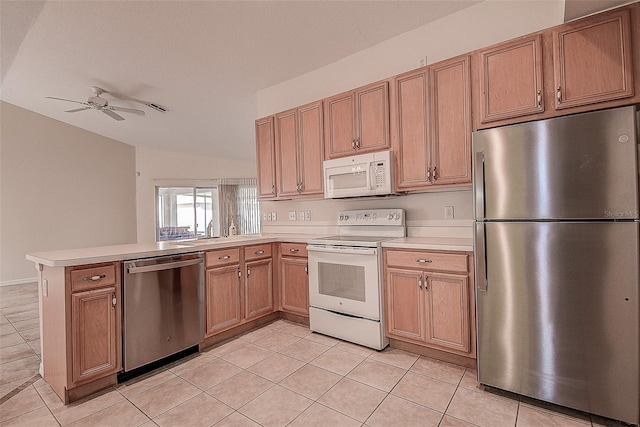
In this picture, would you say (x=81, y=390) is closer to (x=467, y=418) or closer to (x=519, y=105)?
(x=467, y=418)

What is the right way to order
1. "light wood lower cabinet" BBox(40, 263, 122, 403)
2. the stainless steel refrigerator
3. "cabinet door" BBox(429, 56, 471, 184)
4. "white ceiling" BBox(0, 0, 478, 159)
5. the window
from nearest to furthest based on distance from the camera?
the stainless steel refrigerator < "light wood lower cabinet" BBox(40, 263, 122, 403) < "cabinet door" BBox(429, 56, 471, 184) < "white ceiling" BBox(0, 0, 478, 159) < the window

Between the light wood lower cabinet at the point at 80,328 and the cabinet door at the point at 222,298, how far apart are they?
734mm

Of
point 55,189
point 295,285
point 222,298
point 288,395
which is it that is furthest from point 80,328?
point 55,189

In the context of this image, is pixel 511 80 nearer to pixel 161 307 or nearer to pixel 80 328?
pixel 161 307

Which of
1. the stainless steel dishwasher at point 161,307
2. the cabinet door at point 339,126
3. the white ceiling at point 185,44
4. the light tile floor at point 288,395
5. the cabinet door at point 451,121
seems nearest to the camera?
the light tile floor at point 288,395

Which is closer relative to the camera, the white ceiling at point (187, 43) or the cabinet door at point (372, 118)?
the white ceiling at point (187, 43)

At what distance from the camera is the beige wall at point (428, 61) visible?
2.39 m

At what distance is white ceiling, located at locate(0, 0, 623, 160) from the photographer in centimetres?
265

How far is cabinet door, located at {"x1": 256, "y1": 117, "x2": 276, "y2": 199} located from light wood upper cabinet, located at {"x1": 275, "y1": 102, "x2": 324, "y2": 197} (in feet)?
0.27

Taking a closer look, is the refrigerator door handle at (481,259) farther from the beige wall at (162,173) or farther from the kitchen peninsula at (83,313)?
the beige wall at (162,173)

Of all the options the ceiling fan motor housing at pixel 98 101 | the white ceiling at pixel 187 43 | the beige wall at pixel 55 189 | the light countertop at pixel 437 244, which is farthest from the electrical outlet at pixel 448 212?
the beige wall at pixel 55 189

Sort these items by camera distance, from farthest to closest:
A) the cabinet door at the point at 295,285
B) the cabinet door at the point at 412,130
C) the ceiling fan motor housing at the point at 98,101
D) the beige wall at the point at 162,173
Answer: the beige wall at the point at 162,173 → the ceiling fan motor housing at the point at 98,101 → the cabinet door at the point at 295,285 → the cabinet door at the point at 412,130

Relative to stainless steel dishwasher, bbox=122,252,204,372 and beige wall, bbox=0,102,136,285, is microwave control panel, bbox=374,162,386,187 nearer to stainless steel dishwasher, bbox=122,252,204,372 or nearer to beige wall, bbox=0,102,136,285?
stainless steel dishwasher, bbox=122,252,204,372

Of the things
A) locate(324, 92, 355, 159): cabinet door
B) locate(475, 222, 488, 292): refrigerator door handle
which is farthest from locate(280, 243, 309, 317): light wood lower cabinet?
locate(475, 222, 488, 292): refrigerator door handle
